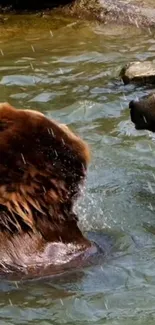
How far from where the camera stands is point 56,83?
356 inches

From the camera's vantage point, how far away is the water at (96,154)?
4.16m

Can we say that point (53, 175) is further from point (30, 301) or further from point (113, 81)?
point (113, 81)

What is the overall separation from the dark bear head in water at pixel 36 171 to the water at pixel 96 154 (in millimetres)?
260

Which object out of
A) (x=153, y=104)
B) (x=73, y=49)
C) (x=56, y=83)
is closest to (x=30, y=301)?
(x=153, y=104)

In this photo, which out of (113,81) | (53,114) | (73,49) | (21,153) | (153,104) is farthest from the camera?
(73,49)

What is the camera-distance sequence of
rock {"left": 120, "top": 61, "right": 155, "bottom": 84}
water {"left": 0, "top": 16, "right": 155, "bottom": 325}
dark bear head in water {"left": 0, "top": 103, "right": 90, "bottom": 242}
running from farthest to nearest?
rock {"left": 120, "top": 61, "right": 155, "bottom": 84} < water {"left": 0, "top": 16, "right": 155, "bottom": 325} < dark bear head in water {"left": 0, "top": 103, "right": 90, "bottom": 242}

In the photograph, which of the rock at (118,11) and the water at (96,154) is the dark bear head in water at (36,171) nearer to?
the water at (96,154)

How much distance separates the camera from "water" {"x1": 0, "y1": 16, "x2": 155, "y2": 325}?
13.7 feet

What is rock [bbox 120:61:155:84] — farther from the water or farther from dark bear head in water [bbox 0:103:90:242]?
dark bear head in water [bbox 0:103:90:242]

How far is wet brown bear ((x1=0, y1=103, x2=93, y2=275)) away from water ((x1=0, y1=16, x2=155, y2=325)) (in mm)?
189

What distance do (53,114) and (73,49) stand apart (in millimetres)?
2912

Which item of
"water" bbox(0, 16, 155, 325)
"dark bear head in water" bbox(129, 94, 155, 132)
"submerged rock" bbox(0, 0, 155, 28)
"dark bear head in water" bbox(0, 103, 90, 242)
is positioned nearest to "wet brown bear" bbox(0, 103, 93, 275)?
"dark bear head in water" bbox(0, 103, 90, 242)

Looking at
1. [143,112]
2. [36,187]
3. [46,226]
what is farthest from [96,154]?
[36,187]

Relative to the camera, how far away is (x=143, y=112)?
250 inches
